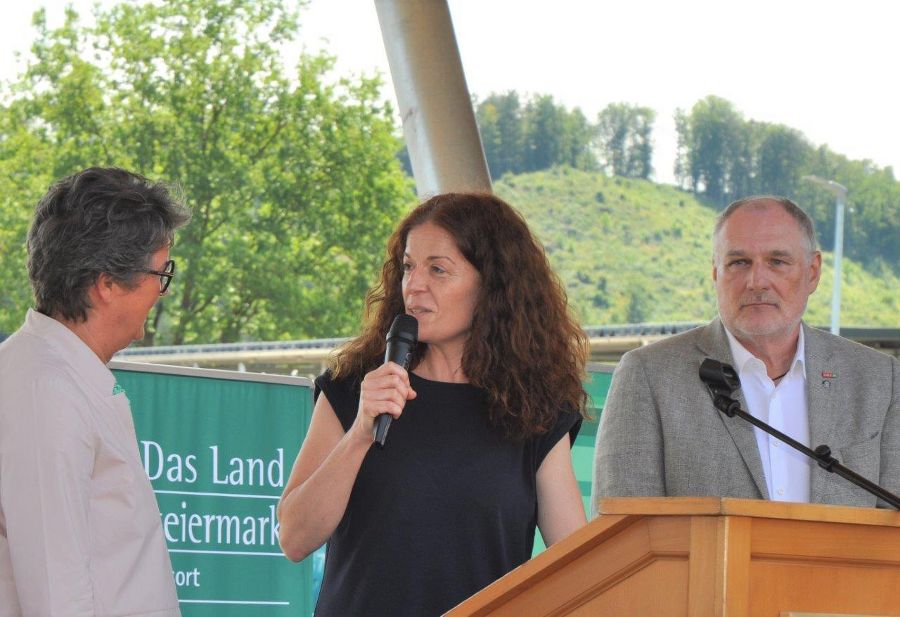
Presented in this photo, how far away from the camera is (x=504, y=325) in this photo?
9.25 feet

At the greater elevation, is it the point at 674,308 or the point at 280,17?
the point at 280,17

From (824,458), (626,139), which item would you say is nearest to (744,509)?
(824,458)

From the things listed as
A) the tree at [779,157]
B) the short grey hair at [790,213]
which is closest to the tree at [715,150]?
the tree at [779,157]

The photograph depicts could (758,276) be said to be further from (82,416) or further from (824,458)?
(82,416)

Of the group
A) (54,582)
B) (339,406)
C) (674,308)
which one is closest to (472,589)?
(339,406)

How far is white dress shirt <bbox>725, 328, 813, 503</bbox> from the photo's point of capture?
311 cm

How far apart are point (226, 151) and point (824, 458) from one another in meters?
35.2

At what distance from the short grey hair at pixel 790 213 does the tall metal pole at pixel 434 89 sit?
8.82 feet

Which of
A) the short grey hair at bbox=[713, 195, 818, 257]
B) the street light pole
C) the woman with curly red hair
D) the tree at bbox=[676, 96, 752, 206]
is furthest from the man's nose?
the tree at bbox=[676, 96, 752, 206]

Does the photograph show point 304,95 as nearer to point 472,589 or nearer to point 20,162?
point 20,162

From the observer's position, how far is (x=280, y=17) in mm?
37312

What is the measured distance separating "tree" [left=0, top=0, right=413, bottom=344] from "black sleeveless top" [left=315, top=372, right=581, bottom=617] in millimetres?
32164

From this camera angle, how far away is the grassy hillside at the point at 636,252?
54.6 metres

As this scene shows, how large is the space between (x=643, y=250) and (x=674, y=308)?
3585 millimetres
